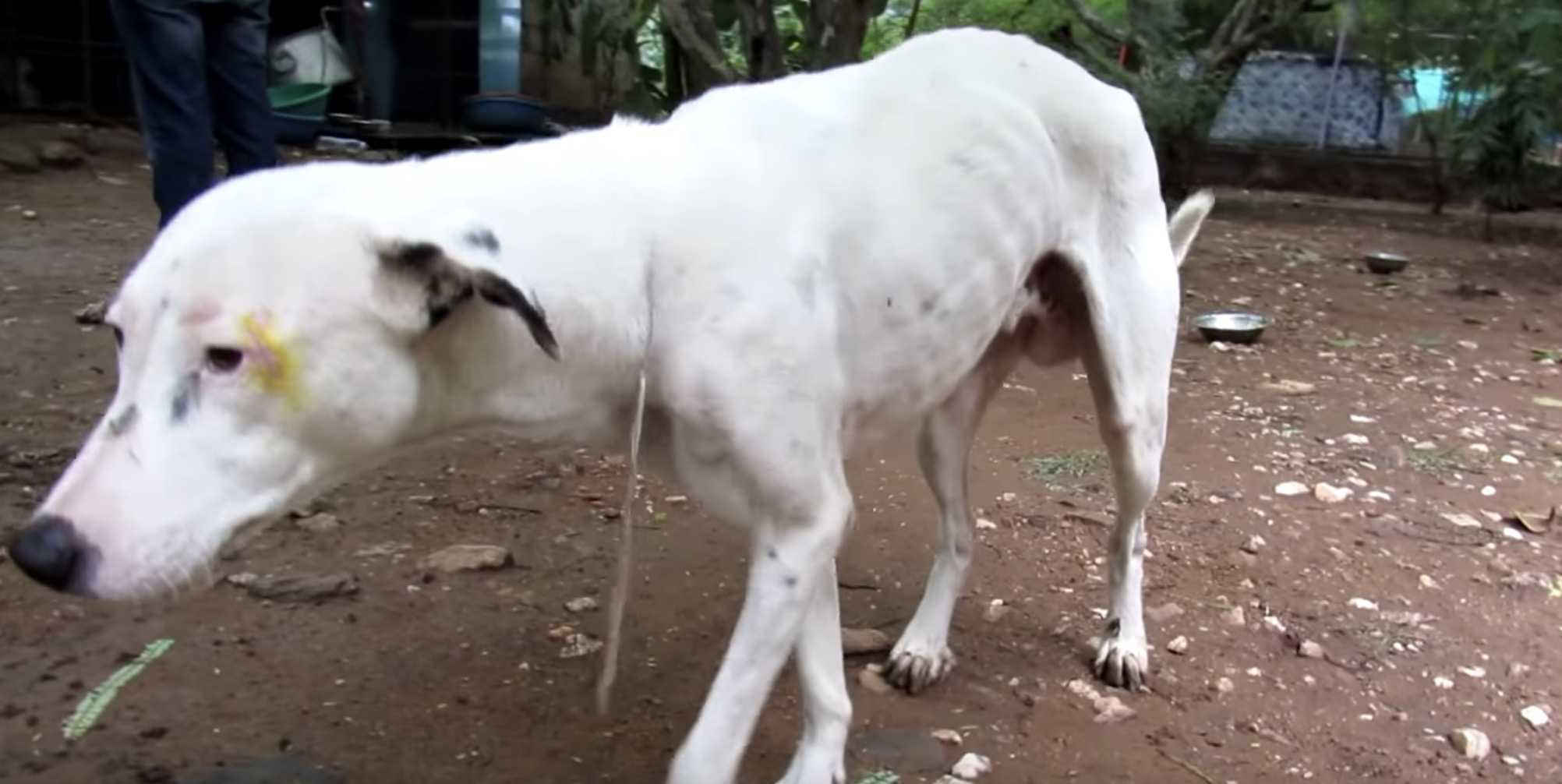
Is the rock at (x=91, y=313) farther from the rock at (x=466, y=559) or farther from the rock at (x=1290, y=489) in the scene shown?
the rock at (x=1290, y=489)

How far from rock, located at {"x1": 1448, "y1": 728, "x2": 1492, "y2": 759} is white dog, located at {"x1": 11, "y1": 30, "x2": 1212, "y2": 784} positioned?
804 millimetres

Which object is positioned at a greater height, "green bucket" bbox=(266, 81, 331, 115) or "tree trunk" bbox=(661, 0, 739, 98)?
"tree trunk" bbox=(661, 0, 739, 98)

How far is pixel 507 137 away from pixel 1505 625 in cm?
761

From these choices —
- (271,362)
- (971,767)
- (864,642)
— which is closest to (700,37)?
(864,642)

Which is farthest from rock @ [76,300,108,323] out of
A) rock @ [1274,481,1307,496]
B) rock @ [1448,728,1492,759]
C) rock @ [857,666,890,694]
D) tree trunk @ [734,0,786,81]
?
rock @ [1448,728,1492,759]

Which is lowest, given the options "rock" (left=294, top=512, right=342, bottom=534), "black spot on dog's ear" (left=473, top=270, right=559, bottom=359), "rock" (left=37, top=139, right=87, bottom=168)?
"rock" (left=37, top=139, right=87, bottom=168)

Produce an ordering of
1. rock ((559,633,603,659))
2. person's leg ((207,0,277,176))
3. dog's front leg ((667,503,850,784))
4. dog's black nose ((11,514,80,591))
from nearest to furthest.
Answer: dog's black nose ((11,514,80,591)) < dog's front leg ((667,503,850,784)) < rock ((559,633,603,659)) < person's leg ((207,0,277,176))

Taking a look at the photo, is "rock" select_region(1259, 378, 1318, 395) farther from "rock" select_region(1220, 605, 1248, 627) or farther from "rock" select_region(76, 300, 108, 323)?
"rock" select_region(76, 300, 108, 323)

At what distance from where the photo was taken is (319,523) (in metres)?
3.52

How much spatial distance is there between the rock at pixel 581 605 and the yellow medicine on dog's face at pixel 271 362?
163 centimetres

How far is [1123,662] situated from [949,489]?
0.51 meters

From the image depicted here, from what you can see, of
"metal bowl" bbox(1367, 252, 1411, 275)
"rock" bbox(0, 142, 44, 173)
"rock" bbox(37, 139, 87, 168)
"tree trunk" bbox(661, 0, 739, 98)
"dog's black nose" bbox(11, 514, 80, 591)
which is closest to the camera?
"dog's black nose" bbox(11, 514, 80, 591)

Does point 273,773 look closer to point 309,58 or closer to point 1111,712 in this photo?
point 1111,712

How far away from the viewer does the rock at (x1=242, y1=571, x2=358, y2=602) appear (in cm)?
312
